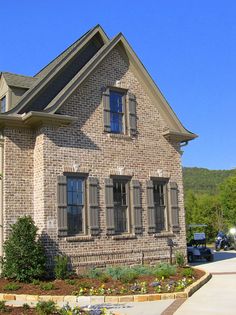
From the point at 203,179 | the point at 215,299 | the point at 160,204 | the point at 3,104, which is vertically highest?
the point at 203,179

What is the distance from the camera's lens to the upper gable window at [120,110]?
16703 mm

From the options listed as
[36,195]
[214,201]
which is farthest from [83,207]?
[214,201]

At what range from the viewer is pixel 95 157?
51.8 ft

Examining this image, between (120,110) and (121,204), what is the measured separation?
3.62m

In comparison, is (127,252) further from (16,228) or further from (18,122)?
(18,122)

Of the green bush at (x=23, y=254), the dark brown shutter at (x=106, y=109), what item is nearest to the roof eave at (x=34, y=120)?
the dark brown shutter at (x=106, y=109)

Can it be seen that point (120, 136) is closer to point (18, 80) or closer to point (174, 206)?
point (174, 206)

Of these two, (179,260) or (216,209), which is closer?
(179,260)

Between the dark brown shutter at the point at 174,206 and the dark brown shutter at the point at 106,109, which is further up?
the dark brown shutter at the point at 106,109

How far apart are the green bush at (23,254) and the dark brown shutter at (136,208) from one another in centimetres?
418

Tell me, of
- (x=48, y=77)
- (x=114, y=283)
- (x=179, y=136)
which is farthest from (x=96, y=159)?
(x=114, y=283)

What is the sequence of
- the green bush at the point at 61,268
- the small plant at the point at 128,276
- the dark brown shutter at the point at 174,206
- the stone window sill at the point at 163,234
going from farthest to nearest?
the dark brown shutter at the point at 174,206 → the stone window sill at the point at 163,234 → the green bush at the point at 61,268 → the small plant at the point at 128,276

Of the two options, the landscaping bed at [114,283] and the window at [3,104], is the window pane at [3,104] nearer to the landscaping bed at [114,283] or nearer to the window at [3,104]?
the window at [3,104]

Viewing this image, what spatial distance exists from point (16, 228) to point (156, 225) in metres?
6.14
